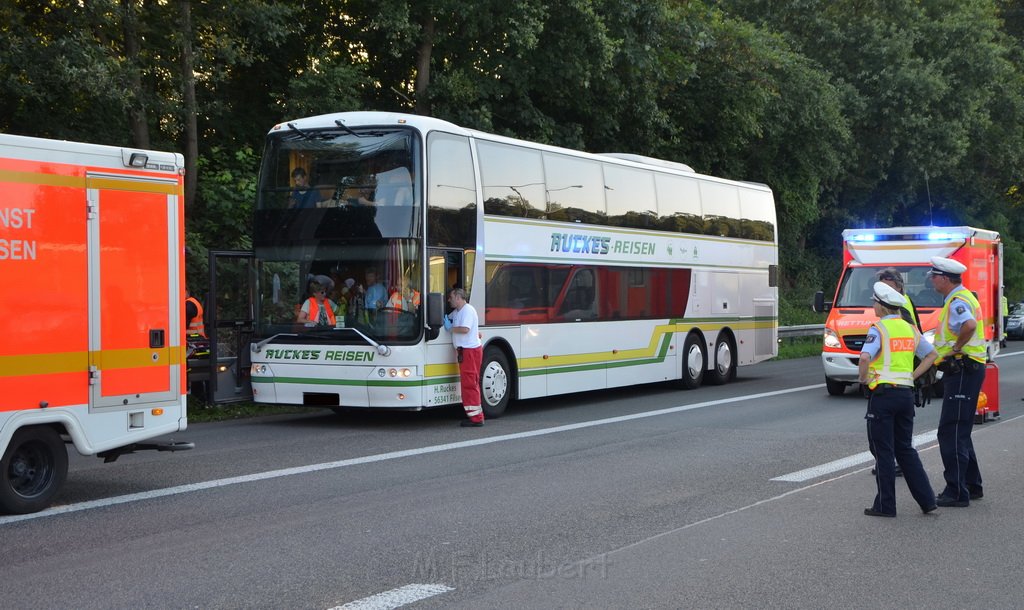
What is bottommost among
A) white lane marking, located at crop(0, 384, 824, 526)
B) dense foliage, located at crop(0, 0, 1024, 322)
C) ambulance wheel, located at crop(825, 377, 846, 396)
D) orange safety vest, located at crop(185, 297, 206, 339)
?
white lane marking, located at crop(0, 384, 824, 526)

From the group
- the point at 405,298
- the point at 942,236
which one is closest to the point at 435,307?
the point at 405,298

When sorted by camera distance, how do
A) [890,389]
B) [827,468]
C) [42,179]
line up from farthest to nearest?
1. [827,468]
2. [42,179]
3. [890,389]

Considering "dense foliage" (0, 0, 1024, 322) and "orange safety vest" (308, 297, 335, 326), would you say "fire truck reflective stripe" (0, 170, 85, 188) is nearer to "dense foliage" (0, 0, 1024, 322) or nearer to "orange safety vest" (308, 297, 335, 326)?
"orange safety vest" (308, 297, 335, 326)

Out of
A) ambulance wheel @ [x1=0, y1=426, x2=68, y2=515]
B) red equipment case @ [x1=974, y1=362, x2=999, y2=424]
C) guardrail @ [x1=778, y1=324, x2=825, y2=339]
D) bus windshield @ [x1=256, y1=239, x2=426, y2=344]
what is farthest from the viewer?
guardrail @ [x1=778, y1=324, x2=825, y2=339]

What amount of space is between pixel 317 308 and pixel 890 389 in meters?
7.76

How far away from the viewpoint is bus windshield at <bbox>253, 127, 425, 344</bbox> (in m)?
13.8

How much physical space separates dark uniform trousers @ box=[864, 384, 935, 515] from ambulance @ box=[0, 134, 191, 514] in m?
5.62

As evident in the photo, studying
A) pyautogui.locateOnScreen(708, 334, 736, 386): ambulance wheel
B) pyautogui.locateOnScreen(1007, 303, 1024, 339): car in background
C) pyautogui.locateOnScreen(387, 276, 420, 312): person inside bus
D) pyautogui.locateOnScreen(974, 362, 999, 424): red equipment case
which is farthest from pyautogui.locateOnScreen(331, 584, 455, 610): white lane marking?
pyautogui.locateOnScreen(1007, 303, 1024, 339): car in background

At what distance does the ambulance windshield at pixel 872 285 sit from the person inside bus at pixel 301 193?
9.13 m

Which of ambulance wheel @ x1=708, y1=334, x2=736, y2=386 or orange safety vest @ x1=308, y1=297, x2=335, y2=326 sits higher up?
orange safety vest @ x1=308, y1=297, x2=335, y2=326

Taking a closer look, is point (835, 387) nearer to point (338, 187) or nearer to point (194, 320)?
point (338, 187)

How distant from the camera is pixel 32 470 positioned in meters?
8.85

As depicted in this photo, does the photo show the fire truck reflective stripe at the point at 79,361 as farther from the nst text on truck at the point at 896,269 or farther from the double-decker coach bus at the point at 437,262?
the nst text on truck at the point at 896,269

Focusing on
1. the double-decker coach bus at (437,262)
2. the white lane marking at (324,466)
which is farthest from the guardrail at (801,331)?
the white lane marking at (324,466)
